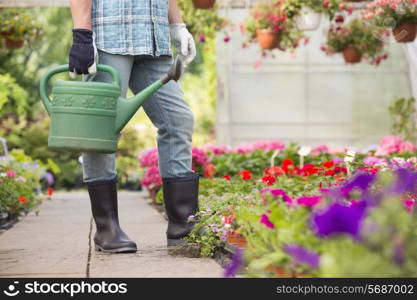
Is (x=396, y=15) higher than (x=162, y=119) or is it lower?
higher

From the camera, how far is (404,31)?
577cm

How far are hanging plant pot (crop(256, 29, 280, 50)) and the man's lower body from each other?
14.4ft

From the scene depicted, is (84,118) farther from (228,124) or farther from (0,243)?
(228,124)

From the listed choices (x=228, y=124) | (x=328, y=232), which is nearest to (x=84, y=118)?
(x=328, y=232)

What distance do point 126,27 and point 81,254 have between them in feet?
2.61

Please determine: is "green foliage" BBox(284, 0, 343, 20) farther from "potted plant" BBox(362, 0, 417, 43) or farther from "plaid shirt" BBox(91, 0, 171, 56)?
"plaid shirt" BBox(91, 0, 171, 56)

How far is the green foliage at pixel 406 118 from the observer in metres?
8.46

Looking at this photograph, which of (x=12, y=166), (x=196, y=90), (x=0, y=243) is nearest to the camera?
(x=0, y=243)

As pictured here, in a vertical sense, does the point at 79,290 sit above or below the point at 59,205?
above

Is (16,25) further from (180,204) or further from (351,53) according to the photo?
(180,204)

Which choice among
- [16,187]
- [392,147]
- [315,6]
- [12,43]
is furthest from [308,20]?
[16,187]

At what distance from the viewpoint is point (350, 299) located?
171cm

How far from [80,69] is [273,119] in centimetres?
674

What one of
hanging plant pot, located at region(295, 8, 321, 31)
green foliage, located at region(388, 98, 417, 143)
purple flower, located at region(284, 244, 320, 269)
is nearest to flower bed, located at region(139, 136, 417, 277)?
purple flower, located at region(284, 244, 320, 269)
